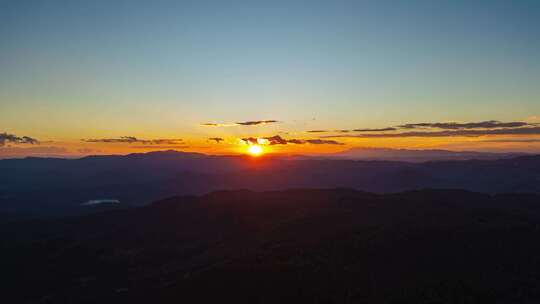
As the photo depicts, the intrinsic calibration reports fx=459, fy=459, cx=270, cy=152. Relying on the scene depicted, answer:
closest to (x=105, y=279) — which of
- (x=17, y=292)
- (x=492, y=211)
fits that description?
(x=17, y=292)

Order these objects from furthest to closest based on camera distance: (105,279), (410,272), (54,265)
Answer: (54,265) → (105,279) → (410,272)

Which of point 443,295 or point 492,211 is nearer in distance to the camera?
point 443,295

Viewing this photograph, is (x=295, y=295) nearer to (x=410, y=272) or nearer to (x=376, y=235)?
(x=410, y=272)

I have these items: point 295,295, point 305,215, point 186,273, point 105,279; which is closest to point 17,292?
point 105,279

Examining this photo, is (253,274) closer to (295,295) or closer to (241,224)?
(295,295)

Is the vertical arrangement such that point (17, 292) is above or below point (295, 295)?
below

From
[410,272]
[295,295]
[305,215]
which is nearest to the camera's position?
[295,295]
